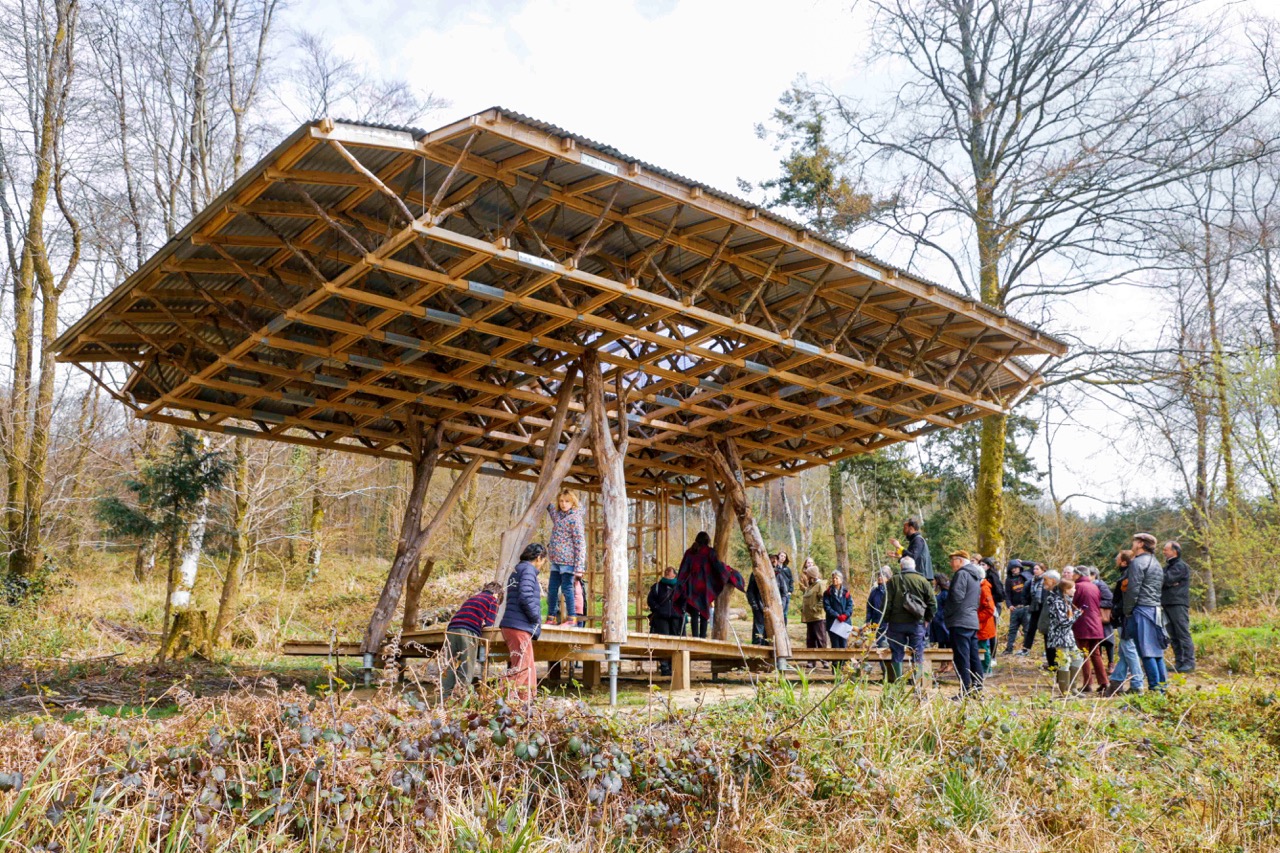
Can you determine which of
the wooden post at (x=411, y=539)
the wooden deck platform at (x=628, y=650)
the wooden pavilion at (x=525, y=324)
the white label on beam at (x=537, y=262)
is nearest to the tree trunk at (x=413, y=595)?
the wooden post at (x=411, y=539)

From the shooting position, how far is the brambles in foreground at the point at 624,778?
4723mm

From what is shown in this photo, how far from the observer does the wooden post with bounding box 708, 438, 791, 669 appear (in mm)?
12516

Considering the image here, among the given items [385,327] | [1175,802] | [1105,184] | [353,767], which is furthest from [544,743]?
[1105,184]

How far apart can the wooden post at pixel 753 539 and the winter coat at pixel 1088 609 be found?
134 inches

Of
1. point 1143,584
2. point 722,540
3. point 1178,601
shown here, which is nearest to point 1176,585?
point 1178,601

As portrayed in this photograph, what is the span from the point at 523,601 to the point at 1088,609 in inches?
257

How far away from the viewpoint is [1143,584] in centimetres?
1013

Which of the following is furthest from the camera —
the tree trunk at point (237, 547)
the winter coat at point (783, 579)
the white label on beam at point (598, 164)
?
the tree trunk at point (237, 547)

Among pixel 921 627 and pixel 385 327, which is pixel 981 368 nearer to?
pixel 921 627

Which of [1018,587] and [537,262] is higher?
[537,262]

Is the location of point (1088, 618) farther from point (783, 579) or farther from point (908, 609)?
point (783, 579)

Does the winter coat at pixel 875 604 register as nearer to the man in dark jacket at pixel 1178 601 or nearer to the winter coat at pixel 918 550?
the winter coat at pixel 918 550

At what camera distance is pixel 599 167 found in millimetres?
7910

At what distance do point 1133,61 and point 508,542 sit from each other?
1438 cm
